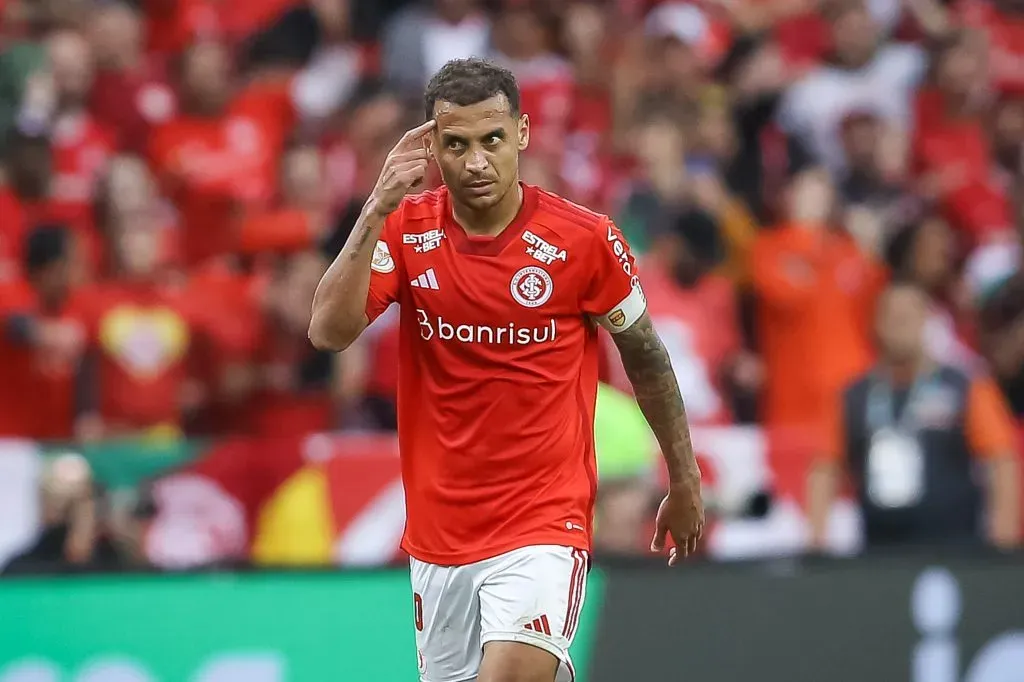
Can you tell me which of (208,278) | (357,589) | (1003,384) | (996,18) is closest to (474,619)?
(357,589)

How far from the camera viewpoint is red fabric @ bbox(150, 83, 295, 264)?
11.2m

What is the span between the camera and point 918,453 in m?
9.45

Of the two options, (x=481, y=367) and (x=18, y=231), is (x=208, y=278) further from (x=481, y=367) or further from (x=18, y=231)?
(x=481, y=367)

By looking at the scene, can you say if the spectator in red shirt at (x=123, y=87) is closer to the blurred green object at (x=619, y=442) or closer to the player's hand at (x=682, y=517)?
the blurred green object at (x=619, y=442)

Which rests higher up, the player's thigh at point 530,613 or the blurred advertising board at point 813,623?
the player's thigh at point 530,613

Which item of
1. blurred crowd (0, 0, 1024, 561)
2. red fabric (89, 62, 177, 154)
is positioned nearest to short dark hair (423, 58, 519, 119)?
blurred crowd (0, 0, 1024, 561)

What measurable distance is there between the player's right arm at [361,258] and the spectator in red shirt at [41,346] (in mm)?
4947

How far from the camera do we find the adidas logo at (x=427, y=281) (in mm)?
5500

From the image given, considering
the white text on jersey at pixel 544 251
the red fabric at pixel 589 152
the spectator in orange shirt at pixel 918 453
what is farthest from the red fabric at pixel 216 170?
the white text on jersey at pixel 544 251

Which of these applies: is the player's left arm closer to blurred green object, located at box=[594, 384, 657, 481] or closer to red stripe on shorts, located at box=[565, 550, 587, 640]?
red stripe on shorts, located at box=[565, 550, 587, 640]

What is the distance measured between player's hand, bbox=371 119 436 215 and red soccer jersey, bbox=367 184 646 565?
345 mm

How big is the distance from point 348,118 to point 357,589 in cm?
491

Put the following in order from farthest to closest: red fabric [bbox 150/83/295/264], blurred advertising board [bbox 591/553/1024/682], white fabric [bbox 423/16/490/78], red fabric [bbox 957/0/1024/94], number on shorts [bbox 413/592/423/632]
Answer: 1. red fabric [bbox 957/0/1024/94]
2. white fabric [bbox 423/16/490/78]
3. red fabric [bbox 150/83/295/264]
4. blurred advertising board [bbox 591/553/1024/682]
5. number on shorts [bbox 413/592/423/632]

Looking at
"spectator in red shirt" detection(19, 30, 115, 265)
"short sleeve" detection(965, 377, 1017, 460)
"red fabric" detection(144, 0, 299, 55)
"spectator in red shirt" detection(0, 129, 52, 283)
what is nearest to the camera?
"short sleeve" detection(965, 377, 1017, 460)
